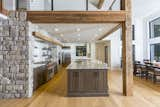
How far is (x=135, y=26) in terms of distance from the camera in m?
15.9

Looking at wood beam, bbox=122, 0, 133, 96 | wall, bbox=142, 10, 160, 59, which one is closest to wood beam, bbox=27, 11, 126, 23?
wood beam, bbox=122, 0, 133, 96

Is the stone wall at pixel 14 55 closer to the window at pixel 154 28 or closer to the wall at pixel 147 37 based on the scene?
the window at pixel 154 28

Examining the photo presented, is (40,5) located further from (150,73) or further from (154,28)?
(154,28)

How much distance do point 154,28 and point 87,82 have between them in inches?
361

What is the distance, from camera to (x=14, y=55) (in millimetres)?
6711

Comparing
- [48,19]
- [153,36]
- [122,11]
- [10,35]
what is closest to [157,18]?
[153,36]

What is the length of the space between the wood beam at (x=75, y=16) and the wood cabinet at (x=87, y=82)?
1.69 m

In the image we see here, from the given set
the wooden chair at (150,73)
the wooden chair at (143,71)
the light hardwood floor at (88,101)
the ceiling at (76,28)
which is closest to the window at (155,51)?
the wooden chair at (143,71)

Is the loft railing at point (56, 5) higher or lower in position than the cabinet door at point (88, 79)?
higher

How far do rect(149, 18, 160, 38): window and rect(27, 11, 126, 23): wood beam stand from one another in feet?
25.1

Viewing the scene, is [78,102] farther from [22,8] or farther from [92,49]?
[92,49]

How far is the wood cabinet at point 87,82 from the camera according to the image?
275 inches

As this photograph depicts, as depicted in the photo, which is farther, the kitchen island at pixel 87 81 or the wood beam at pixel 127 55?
the kitchen island at pixel 87 81

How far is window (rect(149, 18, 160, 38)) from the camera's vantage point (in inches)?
540
